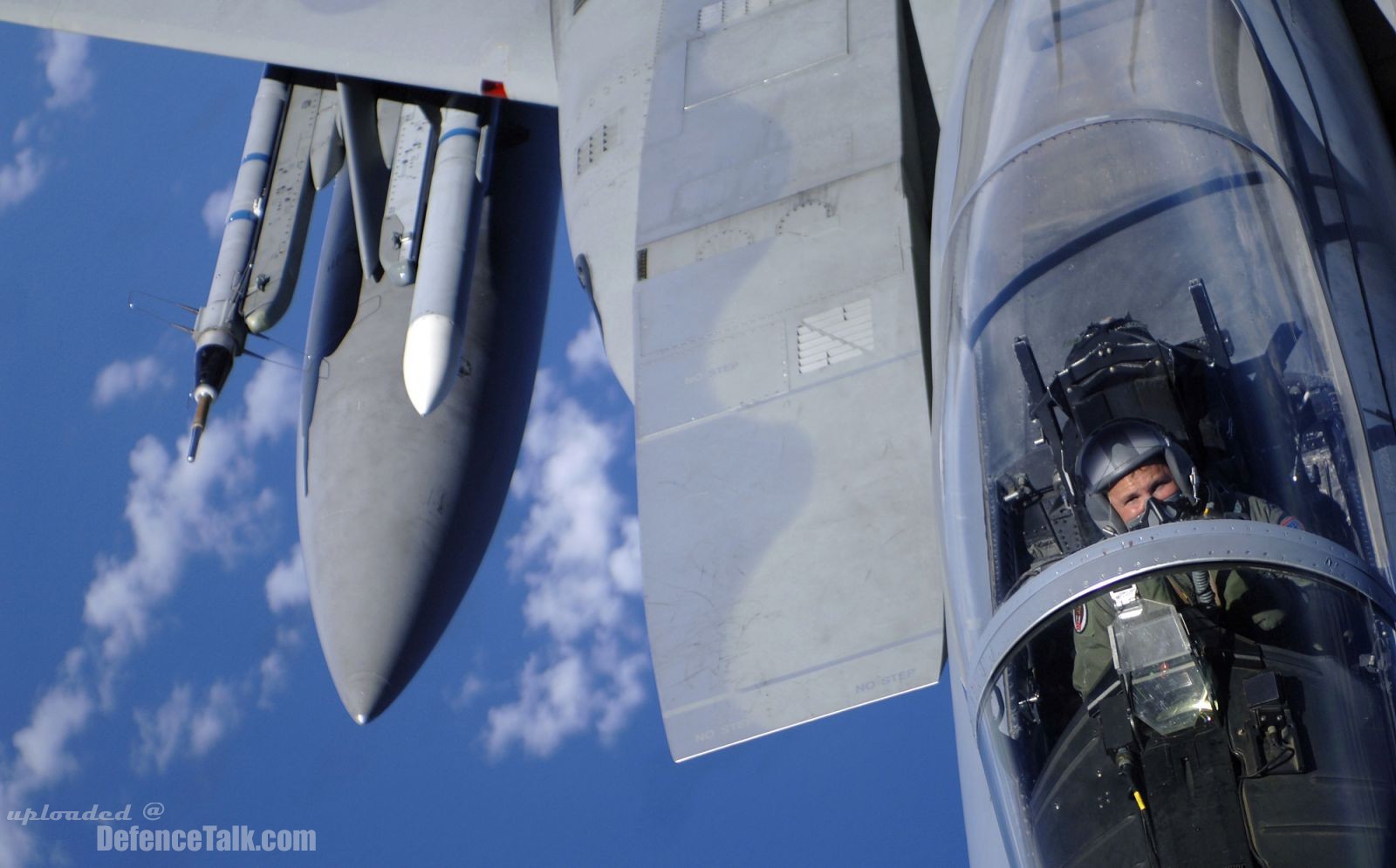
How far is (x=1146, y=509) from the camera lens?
3.03 m

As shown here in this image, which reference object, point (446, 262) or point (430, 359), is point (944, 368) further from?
point (446, 262)

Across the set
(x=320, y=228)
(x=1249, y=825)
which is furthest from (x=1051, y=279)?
(x=320, y=228)

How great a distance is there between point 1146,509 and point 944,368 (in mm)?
971

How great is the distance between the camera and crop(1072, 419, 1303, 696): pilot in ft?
9.39

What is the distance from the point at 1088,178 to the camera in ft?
12.6

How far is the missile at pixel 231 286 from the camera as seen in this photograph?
7980 mm

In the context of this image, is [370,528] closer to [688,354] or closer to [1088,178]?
[688,354]

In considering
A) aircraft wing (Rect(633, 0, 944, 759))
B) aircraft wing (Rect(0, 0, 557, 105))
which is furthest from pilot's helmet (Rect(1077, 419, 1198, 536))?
aircraft wing (Rect(0, 0, 557, 105))

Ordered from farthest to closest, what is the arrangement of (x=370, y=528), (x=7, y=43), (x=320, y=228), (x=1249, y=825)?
(x=7, y=43)
(x=320, y=228)
(x=370, y=528)
(x=1249, y=825)

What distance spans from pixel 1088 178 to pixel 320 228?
1083cm

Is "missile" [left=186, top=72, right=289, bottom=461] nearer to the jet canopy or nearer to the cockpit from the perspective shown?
the cockpit

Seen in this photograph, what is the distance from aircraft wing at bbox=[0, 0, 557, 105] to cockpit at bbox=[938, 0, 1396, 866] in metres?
4.58

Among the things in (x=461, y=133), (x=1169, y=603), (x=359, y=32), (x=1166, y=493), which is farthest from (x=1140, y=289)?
(x=359, y=32)

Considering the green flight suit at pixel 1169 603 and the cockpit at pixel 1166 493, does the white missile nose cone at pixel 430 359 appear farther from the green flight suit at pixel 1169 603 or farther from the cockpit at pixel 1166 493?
the green flight suit at pixel 1169 603
